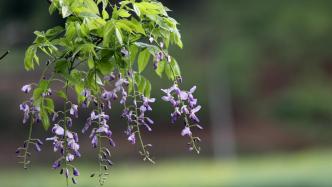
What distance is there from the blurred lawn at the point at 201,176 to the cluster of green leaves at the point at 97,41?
367 inches

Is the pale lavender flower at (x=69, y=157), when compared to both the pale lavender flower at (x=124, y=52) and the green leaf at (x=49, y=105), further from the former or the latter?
the pale lavender flower at (x=124, y=52)

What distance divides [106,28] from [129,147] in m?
29.8

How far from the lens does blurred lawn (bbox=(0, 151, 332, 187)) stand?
53.4 feet

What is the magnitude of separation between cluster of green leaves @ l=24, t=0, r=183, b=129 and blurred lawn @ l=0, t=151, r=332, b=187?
9313 mm

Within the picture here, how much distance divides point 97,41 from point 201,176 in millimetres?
18271

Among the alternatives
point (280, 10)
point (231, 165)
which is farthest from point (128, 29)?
point (280, 10)

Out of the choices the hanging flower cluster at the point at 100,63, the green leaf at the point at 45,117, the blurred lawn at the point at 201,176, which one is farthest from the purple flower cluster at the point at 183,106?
the blurred lawn at the point at 201,176

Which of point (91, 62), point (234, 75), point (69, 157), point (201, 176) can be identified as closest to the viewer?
point (91, 62)

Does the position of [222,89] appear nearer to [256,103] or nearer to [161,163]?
[256,103]

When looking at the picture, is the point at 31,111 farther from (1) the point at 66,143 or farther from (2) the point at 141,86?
(2) the point at 141,86

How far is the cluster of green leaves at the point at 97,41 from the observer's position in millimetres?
2299

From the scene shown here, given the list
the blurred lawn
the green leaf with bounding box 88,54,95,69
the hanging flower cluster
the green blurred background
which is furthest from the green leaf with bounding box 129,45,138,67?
the green blurred background

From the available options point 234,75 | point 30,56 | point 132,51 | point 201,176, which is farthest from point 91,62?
point 234,75

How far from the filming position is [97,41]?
2352mm
